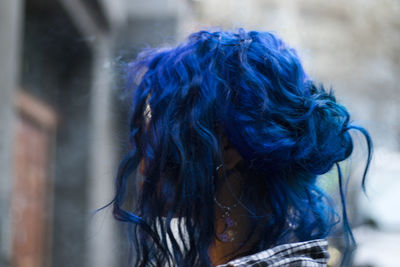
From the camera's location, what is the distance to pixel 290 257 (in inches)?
41.4

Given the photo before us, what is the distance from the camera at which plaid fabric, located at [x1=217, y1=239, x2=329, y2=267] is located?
101cm

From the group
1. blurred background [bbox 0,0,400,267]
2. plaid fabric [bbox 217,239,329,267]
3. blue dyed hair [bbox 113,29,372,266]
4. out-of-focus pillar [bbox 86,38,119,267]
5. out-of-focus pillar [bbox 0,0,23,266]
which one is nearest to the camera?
plaid fabric [bbox 217,239,329,267]

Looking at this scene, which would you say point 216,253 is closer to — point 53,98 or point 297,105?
point 297,105

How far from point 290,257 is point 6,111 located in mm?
2031

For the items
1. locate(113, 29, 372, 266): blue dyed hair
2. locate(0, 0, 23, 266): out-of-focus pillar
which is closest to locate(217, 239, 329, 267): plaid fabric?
locate(113, 29, 372, 266): blue dyed hair

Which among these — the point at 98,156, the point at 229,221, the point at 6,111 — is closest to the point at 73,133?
the point at 98,156

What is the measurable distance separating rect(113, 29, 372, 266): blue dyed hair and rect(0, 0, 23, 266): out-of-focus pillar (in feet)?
4.94

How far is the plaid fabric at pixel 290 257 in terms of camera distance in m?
1.01

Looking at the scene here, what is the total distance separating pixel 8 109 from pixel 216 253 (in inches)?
72.7

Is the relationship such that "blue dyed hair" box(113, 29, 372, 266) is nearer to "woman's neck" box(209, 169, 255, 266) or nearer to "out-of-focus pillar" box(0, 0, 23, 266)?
"woman's neck" box(209, 169, 255, 266)

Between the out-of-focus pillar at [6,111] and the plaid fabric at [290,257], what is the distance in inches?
72.3

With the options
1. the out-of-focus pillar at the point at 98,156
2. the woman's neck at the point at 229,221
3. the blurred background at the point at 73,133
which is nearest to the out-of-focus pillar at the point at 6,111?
the blurred background at the point at 73,133

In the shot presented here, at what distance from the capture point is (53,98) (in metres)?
4.61

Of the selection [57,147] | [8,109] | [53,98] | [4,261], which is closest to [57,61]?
[53,98]
